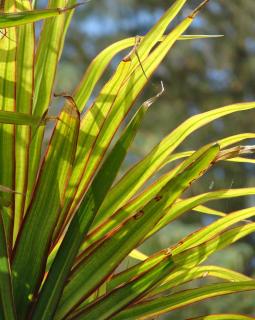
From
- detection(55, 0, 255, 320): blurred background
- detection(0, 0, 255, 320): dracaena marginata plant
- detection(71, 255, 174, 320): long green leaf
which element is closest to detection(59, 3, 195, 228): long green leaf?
detection(0, 0, 255, 320): dracaena marginata plant

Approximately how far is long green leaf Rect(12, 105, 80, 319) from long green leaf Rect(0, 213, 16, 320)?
0.04 metres

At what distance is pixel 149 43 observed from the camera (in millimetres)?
1086

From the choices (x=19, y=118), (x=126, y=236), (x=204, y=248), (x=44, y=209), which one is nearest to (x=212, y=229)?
(x=204, y=248)

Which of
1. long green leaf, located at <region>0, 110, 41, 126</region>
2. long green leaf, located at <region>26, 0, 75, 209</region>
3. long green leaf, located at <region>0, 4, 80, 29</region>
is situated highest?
long green leaf, located at <region>26, 0, 75, 209</region>

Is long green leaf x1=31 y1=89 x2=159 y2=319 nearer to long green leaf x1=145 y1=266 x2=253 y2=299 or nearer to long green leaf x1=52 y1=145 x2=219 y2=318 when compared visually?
long green leaf x1=52 y1=145 x2=219 y2=318

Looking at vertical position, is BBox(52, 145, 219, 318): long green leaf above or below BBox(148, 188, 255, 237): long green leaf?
below

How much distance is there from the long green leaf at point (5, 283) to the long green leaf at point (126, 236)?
93mm

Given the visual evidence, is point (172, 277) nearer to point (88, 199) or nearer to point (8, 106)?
point (88, 199)

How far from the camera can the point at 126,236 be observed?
1.02 meters

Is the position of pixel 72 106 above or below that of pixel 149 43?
below

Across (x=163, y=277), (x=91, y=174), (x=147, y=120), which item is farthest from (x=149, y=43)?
(x=147, y=120)

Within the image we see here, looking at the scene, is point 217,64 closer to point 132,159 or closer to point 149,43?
point 132,159

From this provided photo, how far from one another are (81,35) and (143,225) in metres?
9.64

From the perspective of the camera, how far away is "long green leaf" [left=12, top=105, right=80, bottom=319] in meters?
0.98
